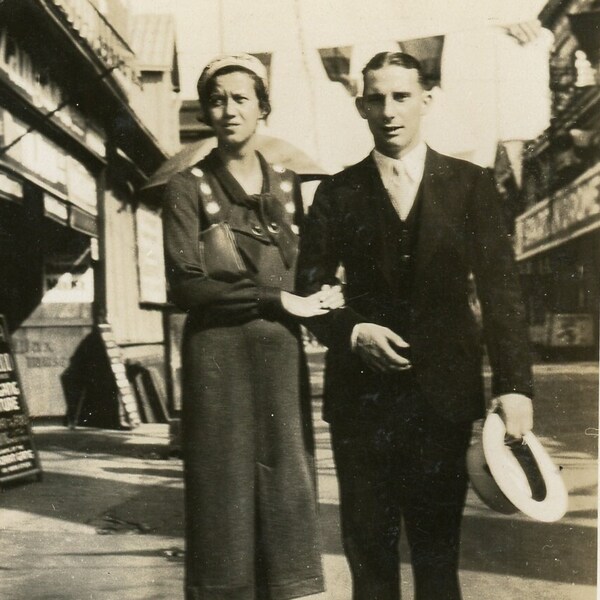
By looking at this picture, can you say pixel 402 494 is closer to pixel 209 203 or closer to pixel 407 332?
pixel 407 332

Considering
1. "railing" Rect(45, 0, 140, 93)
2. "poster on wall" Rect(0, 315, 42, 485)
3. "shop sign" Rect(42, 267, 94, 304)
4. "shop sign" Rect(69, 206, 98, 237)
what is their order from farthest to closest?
"shop sign" Rect(42, 267, 94, 304)
"shop sign" Rect(69, 206, 98, 237)
"railing" Rect(45, 0, 140, 93)
"poster on wall" Rect(0, 315, 42, 485)

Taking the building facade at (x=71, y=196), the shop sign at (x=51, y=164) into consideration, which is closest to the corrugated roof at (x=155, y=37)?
the building facade at (x=71, y=196)

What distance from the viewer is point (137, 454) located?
6137 millimetres

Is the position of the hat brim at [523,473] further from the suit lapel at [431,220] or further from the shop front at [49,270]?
the shop front at [49,270]

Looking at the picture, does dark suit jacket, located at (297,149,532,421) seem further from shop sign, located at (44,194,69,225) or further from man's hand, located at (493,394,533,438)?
shop sign, located at (44,194,69,225)

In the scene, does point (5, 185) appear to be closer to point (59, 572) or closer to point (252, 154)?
point (59, 572)

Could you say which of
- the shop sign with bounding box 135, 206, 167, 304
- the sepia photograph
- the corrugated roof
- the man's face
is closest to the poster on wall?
the sepia photograph

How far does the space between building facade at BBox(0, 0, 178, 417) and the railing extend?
12mm

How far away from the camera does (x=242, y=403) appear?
2.91 meters

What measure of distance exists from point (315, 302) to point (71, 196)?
15.5 ft

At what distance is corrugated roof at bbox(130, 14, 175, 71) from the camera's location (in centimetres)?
406

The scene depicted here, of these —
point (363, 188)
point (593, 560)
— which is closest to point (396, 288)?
point (363, 188)

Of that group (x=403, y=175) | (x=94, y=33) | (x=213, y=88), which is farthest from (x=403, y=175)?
(x=94, y=33)

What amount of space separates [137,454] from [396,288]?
3641mm
